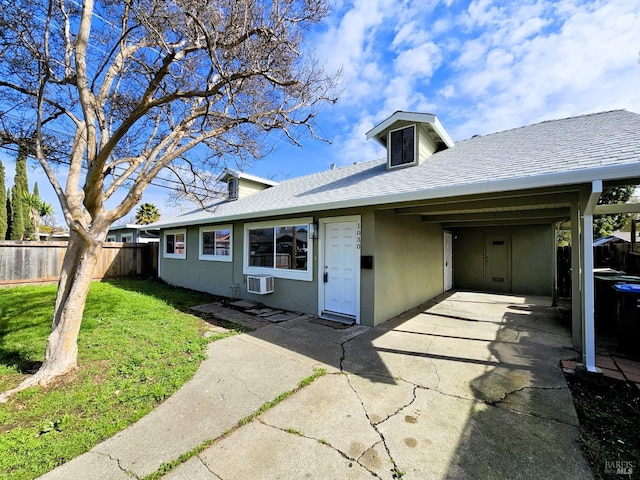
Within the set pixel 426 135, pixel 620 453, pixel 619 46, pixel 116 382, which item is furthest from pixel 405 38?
pixel 116 382

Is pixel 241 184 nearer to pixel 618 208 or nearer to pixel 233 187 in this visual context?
pixel 233 187

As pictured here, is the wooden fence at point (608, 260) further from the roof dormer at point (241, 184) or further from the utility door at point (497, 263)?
the roof dormer at point (241, 184)

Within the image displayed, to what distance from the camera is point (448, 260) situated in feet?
33.3

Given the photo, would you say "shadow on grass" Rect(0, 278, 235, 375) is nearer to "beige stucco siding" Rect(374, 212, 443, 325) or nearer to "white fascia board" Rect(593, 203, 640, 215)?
"beige stucco siding" Rect(374, 212, 443, 325)

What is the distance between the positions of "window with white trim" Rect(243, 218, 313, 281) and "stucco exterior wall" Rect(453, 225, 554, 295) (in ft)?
22.3

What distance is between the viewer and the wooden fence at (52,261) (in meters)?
A: 9.40

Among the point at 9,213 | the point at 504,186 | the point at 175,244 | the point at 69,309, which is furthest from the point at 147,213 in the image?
the point at 504,186

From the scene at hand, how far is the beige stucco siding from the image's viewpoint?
226 inches

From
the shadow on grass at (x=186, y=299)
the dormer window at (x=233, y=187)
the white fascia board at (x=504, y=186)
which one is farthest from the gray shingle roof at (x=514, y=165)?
the dormer window at (x=233, y=187)

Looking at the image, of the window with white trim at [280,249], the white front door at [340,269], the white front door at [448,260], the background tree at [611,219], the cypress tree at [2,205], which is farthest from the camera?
the background tree at [611,219]

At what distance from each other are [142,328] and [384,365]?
14.9 feet

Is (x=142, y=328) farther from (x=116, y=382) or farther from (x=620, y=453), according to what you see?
(x=620, y=453)

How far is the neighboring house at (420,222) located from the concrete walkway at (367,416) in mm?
1366

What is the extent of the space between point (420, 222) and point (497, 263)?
14.0ft
